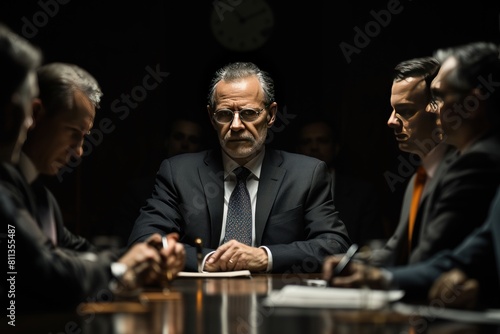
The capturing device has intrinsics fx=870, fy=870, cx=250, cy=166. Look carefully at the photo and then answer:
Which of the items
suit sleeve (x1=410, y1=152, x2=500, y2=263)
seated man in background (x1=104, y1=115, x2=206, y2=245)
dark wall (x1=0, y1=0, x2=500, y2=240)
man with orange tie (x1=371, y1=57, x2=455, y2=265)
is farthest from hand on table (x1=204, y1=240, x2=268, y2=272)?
suit sleeve (x1=410, y1=152, x2=500, y2=263)

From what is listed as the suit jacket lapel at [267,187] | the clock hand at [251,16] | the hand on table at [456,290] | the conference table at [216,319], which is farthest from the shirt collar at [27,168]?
the clock hand at [251,16]

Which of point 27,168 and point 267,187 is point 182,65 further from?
point 27,168

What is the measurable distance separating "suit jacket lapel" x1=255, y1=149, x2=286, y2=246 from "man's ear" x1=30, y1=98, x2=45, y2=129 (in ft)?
6.12

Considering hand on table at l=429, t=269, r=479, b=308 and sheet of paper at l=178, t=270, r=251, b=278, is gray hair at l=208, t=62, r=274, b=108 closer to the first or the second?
sheet of paper at l=178, t=270, r=251, b=278

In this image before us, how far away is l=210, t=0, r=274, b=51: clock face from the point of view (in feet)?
22.7

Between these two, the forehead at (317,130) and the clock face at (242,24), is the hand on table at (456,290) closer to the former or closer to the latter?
the forehead at (317,130)

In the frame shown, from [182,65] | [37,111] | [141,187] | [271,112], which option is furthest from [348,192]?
[182,65]

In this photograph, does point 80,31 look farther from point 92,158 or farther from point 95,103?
point 95,103

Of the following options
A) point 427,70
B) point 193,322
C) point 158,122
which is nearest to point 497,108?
point 427,70

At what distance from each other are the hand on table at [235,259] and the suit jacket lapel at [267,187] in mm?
272

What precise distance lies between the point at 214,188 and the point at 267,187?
0.29m

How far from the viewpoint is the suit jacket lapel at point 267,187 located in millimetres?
4590

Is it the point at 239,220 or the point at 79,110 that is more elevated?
the point at 79,110

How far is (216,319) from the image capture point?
243cm
